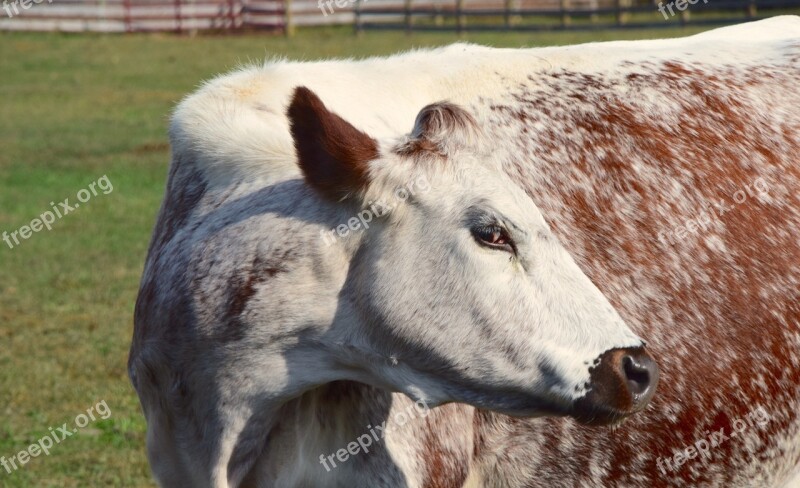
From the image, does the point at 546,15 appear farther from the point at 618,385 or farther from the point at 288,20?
the point at 618,385

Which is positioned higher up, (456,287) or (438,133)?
(438,133)

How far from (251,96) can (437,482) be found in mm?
1325

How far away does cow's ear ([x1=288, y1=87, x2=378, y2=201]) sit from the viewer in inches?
123

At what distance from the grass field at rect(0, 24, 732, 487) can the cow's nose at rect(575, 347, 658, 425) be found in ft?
6.66

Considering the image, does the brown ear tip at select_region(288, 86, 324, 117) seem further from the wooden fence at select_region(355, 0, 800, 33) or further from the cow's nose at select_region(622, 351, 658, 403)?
the wooden fence at select_region(355, 0, 800, 33)

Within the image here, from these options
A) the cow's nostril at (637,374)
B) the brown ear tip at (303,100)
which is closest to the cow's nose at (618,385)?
the cow's nostril at (637,374)

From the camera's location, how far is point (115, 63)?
25109 millimetres

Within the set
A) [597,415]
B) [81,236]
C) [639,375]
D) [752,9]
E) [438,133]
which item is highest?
[438,133]

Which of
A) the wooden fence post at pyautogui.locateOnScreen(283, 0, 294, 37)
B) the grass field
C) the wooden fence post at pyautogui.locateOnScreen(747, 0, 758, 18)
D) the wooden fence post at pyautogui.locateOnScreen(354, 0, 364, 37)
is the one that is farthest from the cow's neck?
the wooden fence post at pyautogui.locateOnScreen(283, 0, 294, 37)

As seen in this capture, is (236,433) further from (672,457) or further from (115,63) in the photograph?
(115,63)

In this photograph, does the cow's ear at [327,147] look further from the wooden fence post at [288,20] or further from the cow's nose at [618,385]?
the wooden fence post at [288,20]

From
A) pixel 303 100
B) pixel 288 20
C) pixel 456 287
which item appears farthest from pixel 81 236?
pixel 288 20

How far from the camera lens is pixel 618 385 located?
119 inches

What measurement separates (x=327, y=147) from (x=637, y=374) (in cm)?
100
